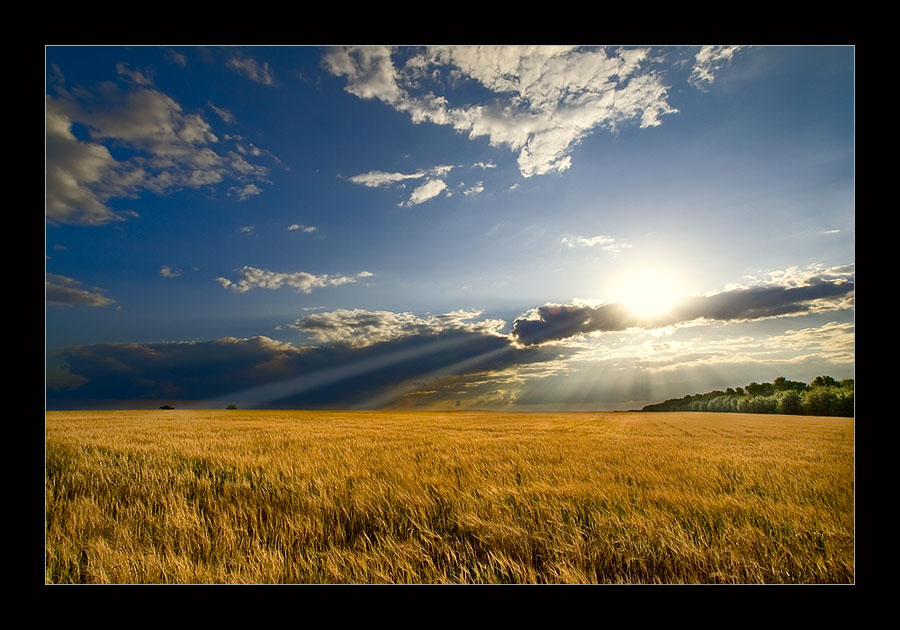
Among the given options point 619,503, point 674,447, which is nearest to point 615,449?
point 674,447

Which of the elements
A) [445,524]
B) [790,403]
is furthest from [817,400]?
[445,524]

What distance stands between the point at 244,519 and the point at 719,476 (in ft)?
26.2

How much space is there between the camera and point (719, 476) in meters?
7.30

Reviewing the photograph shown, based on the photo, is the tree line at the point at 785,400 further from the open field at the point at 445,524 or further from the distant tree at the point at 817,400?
the open field at the point at 445,524

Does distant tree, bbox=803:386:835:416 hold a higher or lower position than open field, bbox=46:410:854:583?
lower

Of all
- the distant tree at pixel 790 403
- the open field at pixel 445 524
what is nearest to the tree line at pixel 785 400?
the distant tree at pixel 790 403

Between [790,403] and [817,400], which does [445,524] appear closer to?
[817,400]

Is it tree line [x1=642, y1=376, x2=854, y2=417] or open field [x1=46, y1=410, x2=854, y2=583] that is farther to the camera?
tree line [x1=642, y1=376, x2=854, y2=417]

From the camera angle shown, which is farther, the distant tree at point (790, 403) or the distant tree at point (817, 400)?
the distant tree at point (790, 403)

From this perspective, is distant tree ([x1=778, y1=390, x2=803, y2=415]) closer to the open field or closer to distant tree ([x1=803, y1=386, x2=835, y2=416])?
distant tree ([x1=803, y1=386, x2=835, y2=416])

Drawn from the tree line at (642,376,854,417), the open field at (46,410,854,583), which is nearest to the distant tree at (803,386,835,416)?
the tree line at (642,376,854,417)

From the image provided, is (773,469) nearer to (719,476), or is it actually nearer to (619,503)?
(719,476)

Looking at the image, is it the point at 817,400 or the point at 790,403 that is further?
the point at 790,403

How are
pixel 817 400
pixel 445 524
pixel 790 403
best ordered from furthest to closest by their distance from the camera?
pixel 790 403, pixel 817 400, pixel 445 524
